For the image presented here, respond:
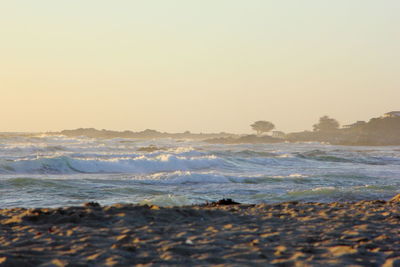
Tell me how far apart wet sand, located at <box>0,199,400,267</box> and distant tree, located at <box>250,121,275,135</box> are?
139137 millimetres

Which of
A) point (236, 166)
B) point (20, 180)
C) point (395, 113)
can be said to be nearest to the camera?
point (20, 180)

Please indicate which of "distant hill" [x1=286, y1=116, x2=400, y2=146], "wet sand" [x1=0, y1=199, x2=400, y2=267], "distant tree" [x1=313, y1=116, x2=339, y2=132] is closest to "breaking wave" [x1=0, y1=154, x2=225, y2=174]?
"wet sand" [x1=0, y1=199, x2=400, y2=267]

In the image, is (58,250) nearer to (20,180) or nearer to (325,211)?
(325,211)

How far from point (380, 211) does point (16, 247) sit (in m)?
7.00

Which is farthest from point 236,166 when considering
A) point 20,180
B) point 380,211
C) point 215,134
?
point 215,134

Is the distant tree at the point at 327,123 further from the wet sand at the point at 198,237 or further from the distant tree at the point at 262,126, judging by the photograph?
the wet sand at the point at 198,237

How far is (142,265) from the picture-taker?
17.3 feet

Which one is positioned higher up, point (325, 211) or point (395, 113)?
point (395, 113)

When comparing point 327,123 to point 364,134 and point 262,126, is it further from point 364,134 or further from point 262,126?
point 364,134

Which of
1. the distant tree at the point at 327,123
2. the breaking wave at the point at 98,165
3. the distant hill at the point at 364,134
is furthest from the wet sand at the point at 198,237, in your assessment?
the distant tree at the point at 327,123

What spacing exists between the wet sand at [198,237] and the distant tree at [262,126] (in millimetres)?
139137

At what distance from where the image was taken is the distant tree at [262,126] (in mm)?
147625

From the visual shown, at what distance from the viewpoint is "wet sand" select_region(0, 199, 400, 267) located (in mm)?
5551

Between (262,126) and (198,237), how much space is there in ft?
473
